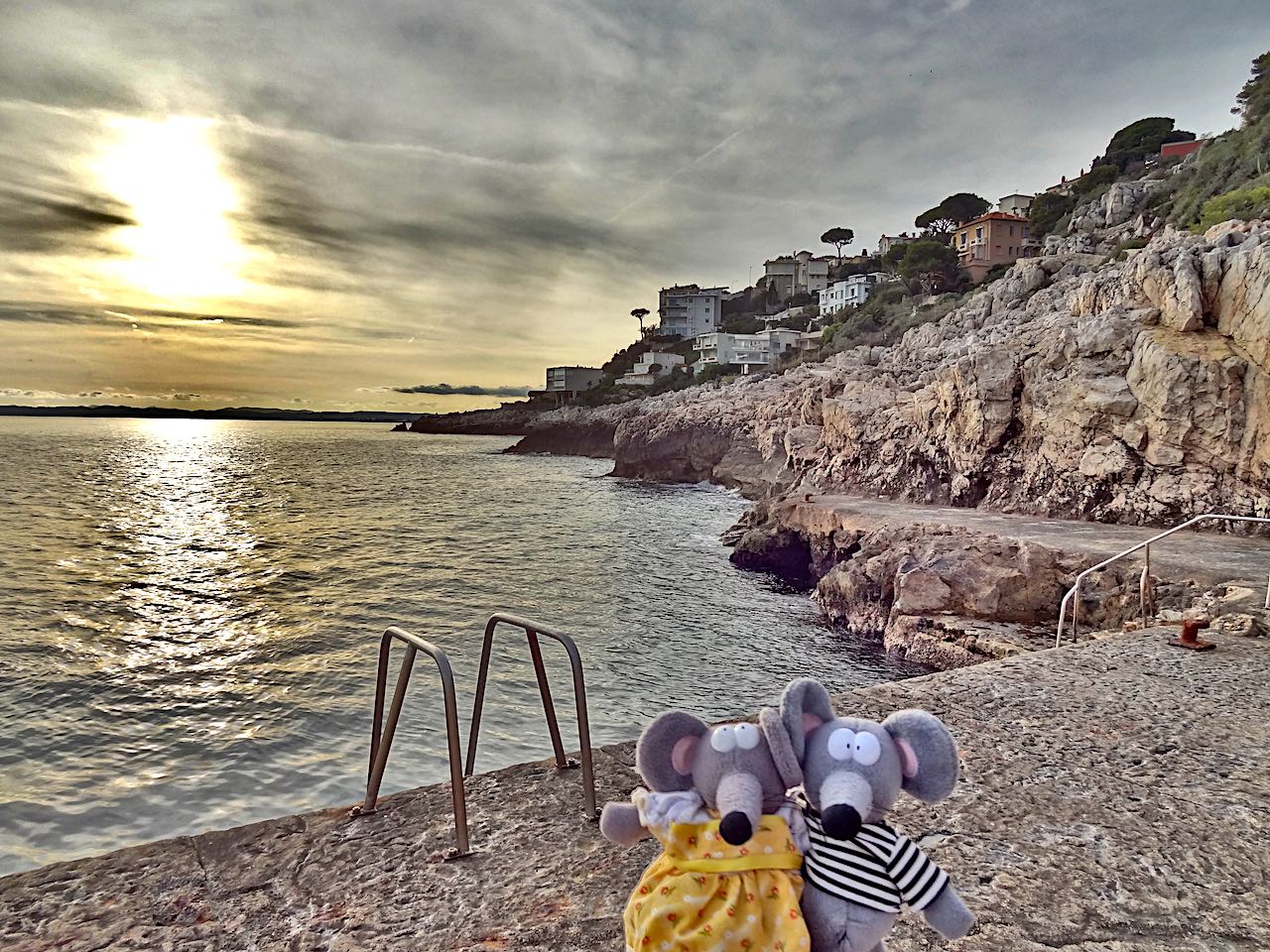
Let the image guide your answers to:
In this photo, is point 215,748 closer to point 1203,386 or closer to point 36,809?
point 36,809

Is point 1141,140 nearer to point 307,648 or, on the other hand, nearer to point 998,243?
point 998,243

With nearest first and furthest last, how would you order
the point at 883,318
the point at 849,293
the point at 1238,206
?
the point at 1238,206
the point at 883,318
the point at 849,293

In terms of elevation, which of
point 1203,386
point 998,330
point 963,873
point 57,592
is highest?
point 998,330

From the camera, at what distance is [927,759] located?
170cm

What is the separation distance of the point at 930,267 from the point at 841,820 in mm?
66819

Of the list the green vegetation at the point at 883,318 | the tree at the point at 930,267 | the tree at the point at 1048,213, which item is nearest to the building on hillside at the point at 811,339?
the green vegetation at the point at 883,318

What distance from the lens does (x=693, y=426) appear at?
52.5 m

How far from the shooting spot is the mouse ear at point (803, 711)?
5.76 feet

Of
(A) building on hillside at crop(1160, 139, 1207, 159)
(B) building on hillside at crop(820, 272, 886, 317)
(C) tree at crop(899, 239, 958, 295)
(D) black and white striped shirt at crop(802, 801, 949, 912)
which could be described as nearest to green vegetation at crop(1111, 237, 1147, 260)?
(C) tree at crop(899, 239, 958, 295)

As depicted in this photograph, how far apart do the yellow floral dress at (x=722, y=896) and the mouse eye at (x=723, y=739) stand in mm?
170

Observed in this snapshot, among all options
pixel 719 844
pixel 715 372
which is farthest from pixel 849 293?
pixel 719 844

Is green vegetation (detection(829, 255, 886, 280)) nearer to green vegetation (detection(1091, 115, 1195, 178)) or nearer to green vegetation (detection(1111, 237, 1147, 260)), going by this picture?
green vegetation (detection(1091, 115, 1195, 178))

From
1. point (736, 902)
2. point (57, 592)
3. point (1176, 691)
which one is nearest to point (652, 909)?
point (736, 902)

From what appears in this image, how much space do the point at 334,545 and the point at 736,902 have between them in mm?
27590
